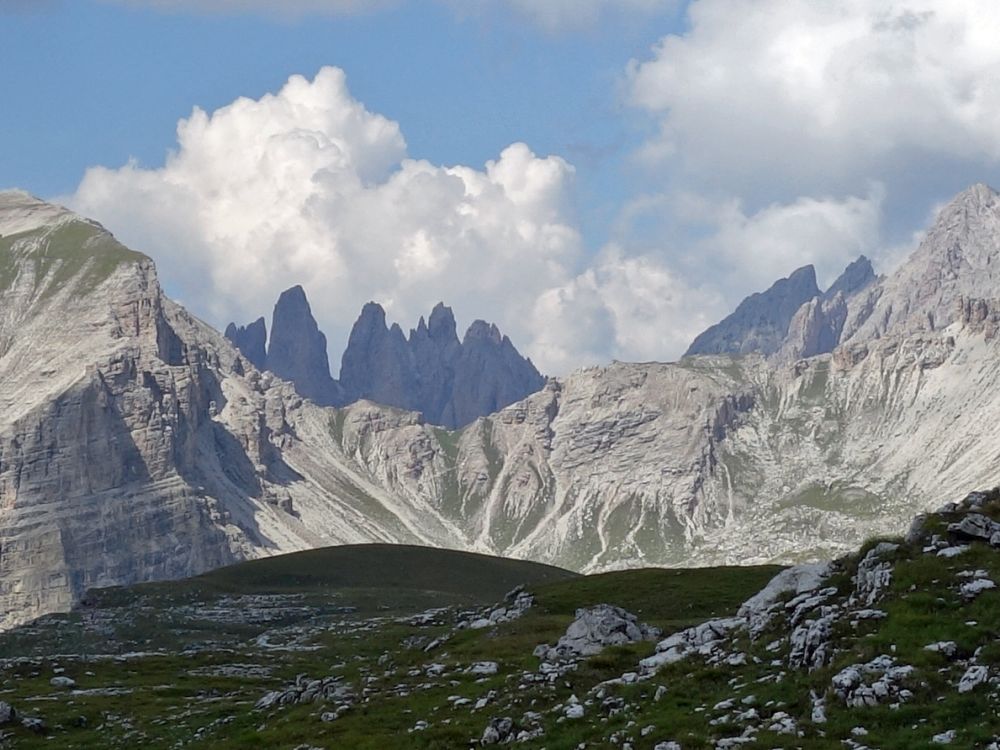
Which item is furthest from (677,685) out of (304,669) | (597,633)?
(304,669)

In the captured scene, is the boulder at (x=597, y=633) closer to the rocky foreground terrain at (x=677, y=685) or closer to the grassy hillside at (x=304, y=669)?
the rocky foreground terrain at (x=677, y=685)

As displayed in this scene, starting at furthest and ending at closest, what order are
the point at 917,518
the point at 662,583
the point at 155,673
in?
the point at 662,583, the point at 155,673, the point at 917,518

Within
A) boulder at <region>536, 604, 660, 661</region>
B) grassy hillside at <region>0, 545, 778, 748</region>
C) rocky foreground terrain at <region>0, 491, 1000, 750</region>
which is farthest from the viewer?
boulder at <region>536, 604, 660, 661</region>

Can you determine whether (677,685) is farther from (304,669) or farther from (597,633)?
(304,669)

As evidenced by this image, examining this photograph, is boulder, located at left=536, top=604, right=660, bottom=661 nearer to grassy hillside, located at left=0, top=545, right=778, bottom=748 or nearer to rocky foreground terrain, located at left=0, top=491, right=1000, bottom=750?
rocky foreground terrain, located at left=0, top=491, right=1000, bottom=750

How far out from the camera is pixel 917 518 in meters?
50.6

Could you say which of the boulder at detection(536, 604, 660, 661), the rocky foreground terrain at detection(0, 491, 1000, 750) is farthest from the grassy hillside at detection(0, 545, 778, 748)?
the boulder at detection(536, 604, 660, 661)

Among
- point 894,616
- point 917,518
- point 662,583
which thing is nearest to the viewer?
point 894,616

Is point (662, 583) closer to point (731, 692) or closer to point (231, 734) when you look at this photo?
point (231, 734)

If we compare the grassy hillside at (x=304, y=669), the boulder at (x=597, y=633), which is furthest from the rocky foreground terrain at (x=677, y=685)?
the grassy hillside at (x=304, y=669)

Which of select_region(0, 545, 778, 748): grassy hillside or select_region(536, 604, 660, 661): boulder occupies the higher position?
select_region(536, 604, 660, 661): boulder

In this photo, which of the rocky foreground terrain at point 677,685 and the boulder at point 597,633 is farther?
the boulder at point 597,633

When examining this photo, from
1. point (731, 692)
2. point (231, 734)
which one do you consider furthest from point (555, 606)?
point (731, 692)

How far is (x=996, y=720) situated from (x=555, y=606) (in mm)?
72568
